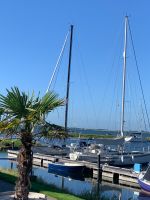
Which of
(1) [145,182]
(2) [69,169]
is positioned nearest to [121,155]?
(2) [69,169]

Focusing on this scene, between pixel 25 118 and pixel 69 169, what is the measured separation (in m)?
27.1

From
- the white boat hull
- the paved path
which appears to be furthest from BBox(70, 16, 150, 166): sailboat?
the paved path

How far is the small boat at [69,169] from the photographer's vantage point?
39812 millimetres

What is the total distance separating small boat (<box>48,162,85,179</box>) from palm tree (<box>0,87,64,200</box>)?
85.3 ft

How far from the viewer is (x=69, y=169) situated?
39875 millimetres

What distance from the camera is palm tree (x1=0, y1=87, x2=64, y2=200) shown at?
13.3 m

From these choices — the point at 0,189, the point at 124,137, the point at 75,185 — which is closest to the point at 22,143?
the point at 0,189

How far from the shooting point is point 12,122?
42.8 ft

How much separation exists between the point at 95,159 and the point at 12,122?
33.2 meters

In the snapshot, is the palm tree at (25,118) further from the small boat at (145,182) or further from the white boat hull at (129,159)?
the white boat hull at (129,159)

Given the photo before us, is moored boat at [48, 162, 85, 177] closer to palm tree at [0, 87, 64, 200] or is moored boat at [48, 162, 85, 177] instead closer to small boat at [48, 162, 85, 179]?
small boat at [48, 162, 85, 179]

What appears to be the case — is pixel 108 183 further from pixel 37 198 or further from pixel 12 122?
pixel 12 122

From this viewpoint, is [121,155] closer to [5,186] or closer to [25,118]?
[5,186]

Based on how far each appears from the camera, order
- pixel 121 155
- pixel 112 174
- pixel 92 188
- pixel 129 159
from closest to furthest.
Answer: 1. pixel 92 188
2. pixel 112 174
3. pixel 121 155
4. pixel 129 159
